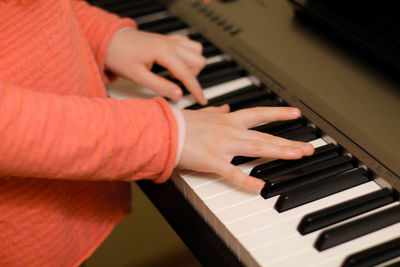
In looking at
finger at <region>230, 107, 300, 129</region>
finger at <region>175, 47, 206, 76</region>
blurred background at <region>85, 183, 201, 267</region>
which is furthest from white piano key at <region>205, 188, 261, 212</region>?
blurred background at <region>85, 183, 201, 267</region>

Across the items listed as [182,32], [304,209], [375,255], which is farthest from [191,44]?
[375,255]

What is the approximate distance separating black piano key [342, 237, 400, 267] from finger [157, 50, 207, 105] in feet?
1.44

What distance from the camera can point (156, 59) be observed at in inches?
41.7

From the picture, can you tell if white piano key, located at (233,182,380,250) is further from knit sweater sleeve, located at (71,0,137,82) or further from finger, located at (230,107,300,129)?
knit sweater sleeve, located at (71,0,137,82)

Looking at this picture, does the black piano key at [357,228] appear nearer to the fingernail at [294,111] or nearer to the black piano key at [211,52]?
the fingernail at [294,111]

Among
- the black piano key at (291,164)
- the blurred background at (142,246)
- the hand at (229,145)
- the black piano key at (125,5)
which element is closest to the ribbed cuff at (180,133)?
the hand at (229,145)

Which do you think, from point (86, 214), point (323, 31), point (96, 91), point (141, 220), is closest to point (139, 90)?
point (96, 91)

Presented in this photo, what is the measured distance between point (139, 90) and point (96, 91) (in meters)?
0.10

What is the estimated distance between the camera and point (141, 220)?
1783 mm

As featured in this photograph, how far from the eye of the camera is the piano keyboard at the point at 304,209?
68 centimetres

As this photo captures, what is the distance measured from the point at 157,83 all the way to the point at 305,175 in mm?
371

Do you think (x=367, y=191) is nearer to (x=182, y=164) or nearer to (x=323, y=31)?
(x=182, y=164)

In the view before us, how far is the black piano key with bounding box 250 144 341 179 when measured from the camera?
0.81 metres

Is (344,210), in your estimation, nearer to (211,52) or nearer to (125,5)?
(211,52)
